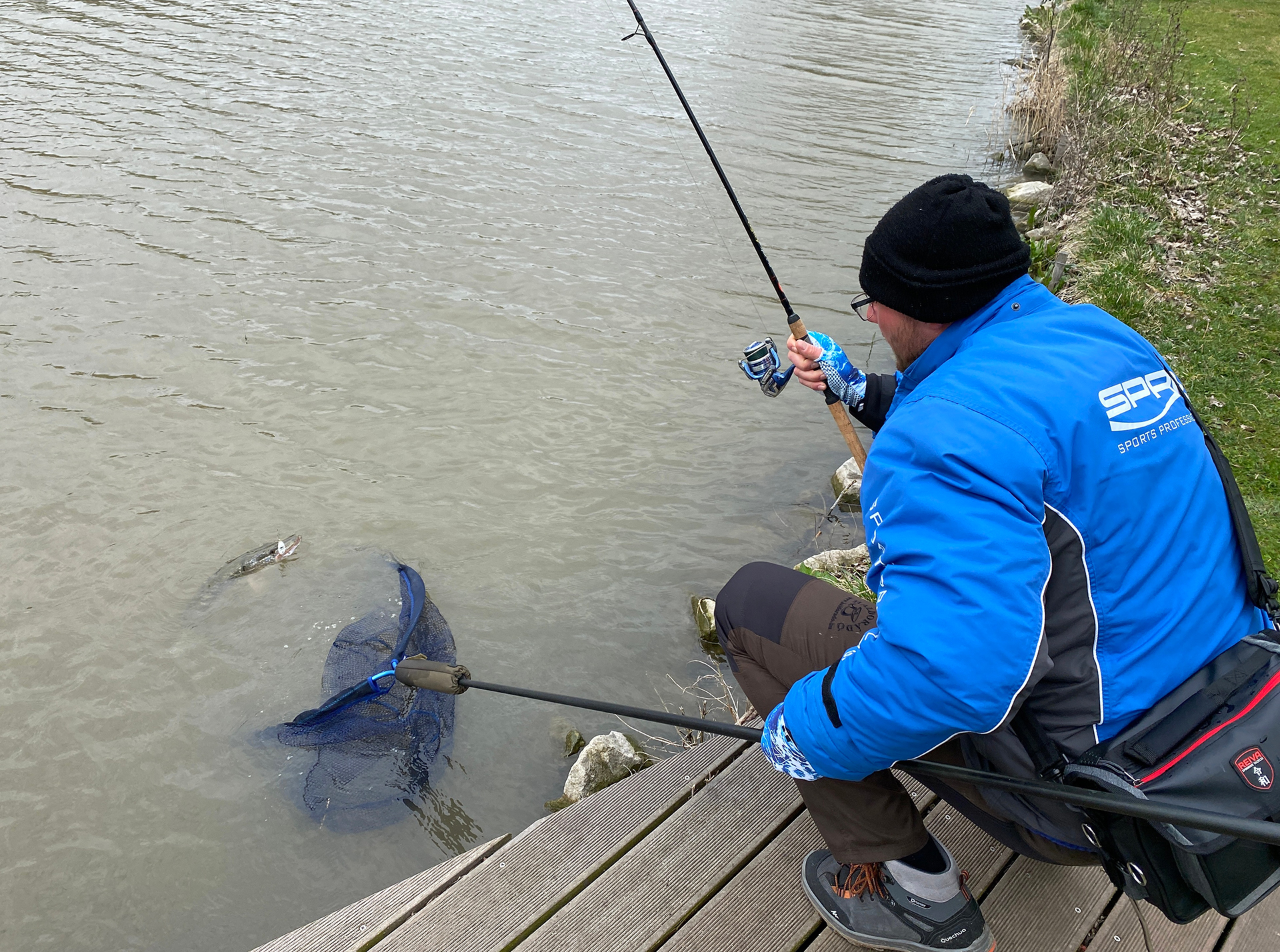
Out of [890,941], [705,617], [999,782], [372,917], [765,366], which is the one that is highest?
[765,366]

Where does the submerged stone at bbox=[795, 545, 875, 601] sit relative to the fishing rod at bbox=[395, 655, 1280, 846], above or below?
below

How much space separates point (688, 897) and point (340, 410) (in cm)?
444

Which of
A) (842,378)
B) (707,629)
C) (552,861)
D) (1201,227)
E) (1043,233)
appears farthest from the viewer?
(1043,233)

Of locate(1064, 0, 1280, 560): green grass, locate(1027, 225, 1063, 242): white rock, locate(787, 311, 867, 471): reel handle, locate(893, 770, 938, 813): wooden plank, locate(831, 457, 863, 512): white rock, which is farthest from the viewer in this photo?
locate(1027, 225, 1063, 242): white rock

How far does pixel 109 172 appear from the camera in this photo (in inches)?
340

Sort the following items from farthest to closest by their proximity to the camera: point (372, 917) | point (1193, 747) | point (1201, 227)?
point (1201, 227) → point (372, 917) → point (1193, 747)

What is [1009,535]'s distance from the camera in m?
1.56

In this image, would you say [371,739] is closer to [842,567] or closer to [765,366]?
[765,366]

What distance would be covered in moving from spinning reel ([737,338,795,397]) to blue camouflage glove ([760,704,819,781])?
148cm

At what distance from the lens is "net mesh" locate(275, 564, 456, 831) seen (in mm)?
3504

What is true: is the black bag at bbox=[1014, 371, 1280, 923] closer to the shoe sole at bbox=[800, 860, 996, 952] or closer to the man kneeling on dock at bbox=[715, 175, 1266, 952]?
the man kneeling on dock at bbox=[715, 175, 1266, 952]

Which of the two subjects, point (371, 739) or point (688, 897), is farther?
point (371, 739)

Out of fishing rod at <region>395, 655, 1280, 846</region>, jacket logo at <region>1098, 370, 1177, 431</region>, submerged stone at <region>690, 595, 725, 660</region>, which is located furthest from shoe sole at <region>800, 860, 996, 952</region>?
submerged stone at <region>690, 595, 725, 660</region>

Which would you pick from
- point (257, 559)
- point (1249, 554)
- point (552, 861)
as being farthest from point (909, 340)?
point (257, 559)
